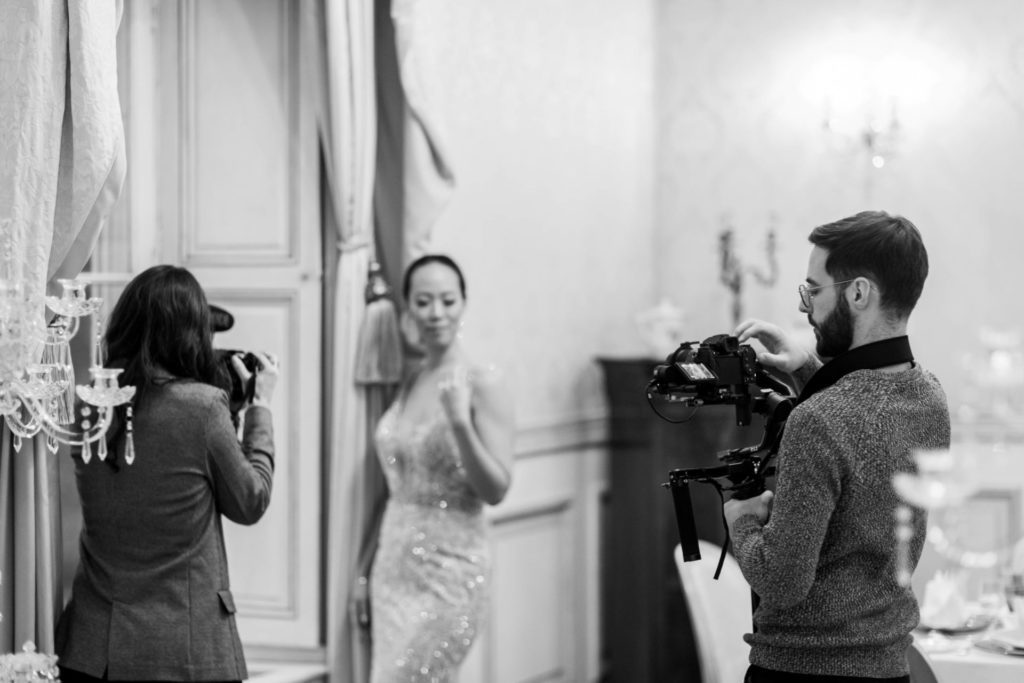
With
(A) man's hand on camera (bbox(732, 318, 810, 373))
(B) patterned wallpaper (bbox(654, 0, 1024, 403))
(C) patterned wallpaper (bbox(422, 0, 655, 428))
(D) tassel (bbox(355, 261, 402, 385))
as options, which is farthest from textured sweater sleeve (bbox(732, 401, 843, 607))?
(B) patterned wallpaper (bbox(654, 0, 1024, 403))

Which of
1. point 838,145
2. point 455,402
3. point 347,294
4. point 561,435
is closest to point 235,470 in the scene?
point 455,402

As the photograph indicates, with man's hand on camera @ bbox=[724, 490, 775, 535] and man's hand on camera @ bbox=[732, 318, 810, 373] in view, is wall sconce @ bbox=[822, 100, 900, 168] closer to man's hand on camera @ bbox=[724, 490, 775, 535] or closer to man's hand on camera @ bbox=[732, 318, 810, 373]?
man's hand on camera @ bbox=[732, 318, 810, 373]

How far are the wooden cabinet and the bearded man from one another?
2.79m

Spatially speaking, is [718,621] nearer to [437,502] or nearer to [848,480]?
[437,502]

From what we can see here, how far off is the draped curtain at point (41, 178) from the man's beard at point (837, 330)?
4.57 ft

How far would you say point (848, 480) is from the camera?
6.55 feet

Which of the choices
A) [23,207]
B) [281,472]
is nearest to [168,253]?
[281,472]

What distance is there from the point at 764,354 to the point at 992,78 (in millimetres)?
2960

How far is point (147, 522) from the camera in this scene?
2443mm

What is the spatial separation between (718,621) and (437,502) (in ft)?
2.71

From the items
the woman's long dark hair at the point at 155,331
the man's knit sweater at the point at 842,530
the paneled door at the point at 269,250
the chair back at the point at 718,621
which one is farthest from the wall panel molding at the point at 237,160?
the man's knit sweater at the point at 842,530

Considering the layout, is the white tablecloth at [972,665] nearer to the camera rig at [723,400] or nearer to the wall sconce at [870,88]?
the camera rig at [723,400]

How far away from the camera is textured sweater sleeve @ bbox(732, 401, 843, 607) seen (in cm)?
197

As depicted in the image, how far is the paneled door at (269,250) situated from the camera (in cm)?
354
